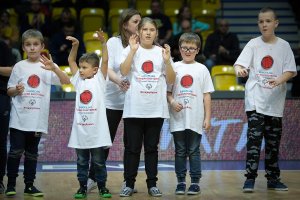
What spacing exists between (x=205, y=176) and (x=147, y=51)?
6.85ft

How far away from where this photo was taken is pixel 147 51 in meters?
7.49

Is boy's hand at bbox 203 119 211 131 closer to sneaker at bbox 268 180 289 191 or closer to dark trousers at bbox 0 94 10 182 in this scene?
sneaker at bbox 268 180 289 191

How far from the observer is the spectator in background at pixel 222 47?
42.8 ft

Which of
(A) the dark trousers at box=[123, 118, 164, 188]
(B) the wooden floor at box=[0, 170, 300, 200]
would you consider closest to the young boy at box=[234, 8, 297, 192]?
(B) the wooden floor at box=[0, 170, 300, 200]

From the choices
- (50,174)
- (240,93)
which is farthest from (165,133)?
(50,174)

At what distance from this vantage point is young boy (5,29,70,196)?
7465 mm

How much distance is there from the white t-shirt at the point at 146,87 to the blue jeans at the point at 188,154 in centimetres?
34

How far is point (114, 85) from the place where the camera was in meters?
7.73

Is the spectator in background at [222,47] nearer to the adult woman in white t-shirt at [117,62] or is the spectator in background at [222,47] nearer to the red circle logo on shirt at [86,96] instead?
the adult woman in white t-shirt at [117,62]

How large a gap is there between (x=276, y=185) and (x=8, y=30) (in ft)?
22.4

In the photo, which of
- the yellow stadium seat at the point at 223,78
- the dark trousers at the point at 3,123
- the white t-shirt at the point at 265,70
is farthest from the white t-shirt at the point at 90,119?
the yellow stadium seat at the point at 223,78

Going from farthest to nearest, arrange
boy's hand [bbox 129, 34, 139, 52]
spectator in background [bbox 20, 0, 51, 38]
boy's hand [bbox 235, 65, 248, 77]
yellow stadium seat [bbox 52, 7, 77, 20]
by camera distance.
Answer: yellow stadium seat [bbox 52, 7, 77, 20]
spectator in background [bbox 20, 0, 51, 38]
boy's hand [bbox 235, 65, 248, 77]
boy's hand [bbox 129, 34, 139, 52]

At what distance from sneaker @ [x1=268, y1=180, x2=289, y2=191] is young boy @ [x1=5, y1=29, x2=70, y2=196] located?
2.36 metres

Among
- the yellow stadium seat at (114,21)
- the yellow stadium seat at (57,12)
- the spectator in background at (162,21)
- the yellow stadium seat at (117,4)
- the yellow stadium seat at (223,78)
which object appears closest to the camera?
the yellow stadium seat at (223,78)
